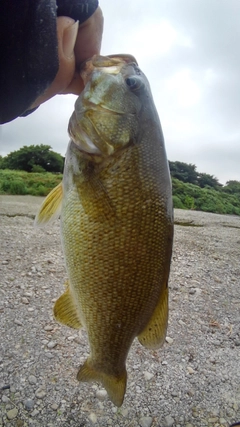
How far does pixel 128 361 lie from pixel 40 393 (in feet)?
2.64

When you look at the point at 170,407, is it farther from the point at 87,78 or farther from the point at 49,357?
the point at 87,78

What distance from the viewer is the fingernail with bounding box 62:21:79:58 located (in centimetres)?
129

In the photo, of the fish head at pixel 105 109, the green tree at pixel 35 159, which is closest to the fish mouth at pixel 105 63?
the fish head at pixel 105 109

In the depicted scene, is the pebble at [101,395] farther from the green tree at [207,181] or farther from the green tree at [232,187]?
the green tree at [232,187]

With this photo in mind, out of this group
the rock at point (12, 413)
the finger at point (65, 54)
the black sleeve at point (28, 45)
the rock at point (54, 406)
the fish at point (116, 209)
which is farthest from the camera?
the rock at point (54, 406)

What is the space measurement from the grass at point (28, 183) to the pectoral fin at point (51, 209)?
404 inches

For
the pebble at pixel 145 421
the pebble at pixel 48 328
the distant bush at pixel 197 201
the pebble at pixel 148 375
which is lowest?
the pebble at pixel 145 421

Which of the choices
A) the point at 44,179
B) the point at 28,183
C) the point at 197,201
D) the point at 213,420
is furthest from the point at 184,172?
the point at 213,420

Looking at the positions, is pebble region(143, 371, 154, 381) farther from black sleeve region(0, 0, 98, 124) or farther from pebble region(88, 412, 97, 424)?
black sleeve region(0, 0, 98, 124)

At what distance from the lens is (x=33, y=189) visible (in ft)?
38.9

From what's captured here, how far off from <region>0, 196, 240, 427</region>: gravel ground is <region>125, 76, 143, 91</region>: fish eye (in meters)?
2.13

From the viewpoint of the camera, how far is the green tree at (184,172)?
16242 millimetres

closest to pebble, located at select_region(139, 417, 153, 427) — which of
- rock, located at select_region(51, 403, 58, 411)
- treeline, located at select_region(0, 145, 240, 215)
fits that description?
rock, located at select_region(51, 403, 58, 411)

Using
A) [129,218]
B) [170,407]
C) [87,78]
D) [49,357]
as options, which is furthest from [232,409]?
[87,78]
